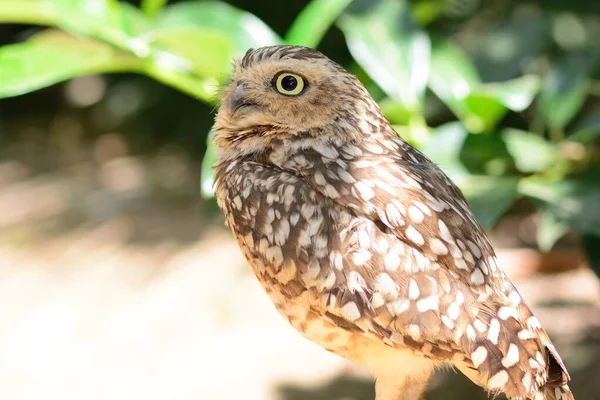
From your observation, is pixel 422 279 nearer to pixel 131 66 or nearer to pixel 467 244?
pixel 467 244

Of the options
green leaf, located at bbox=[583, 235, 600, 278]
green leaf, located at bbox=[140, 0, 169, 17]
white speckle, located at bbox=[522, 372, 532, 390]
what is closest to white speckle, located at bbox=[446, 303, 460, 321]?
white speckle, located at bbox=[522, 372, 532, 390]

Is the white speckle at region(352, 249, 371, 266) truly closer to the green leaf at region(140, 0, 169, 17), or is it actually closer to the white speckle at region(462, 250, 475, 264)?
the white speckle at region(462, 250, 475, 264)

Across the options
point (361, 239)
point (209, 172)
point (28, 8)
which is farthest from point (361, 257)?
point (28, 8)

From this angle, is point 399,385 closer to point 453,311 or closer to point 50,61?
point 453,311

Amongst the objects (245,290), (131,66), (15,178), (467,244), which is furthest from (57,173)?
(467,244)

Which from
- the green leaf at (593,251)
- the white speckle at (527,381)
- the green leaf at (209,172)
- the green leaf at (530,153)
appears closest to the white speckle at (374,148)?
the green leaf at (209,172)

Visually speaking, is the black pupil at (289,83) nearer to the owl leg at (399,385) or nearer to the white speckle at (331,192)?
the white speckle at (331,192)
